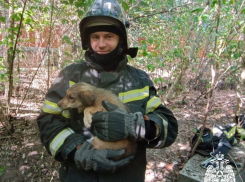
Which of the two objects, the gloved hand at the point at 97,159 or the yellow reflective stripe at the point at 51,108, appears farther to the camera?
the yellow reflective stripe at the point at 51,108

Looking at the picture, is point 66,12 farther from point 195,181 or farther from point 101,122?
point 195,181

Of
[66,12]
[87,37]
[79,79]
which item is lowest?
[79,79]

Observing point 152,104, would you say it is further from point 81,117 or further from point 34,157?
point 34,157

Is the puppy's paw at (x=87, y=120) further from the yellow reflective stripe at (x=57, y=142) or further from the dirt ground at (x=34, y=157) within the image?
the dirt ground at (x=34, y=157)

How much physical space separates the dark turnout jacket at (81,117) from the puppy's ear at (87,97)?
169 millimetres

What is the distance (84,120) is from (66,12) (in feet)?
14.2

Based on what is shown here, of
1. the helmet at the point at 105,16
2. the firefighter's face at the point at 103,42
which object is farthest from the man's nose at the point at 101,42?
the helmet at the point at 105,16

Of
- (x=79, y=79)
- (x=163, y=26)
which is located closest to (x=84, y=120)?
(x=79, y=79)

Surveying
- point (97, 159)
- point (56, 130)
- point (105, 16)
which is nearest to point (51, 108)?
point (56, 130)

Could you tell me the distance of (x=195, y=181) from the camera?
13.1 ft

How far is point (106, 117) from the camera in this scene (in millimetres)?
2002

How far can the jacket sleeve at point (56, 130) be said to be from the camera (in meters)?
1.97

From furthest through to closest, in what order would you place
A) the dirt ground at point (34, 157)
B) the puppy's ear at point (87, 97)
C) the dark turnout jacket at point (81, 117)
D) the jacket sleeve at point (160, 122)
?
the dirt ground at point (34, 157) < the puppy's ear at point (87, 97) < the jacket sleeve at point (160, 122) < the dark turnout jacket at point (81, 117)

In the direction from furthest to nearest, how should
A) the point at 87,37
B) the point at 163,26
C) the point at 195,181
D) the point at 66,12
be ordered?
the point at 163,26, the point at 66,12, the point at 195,181, the point at 87,37
